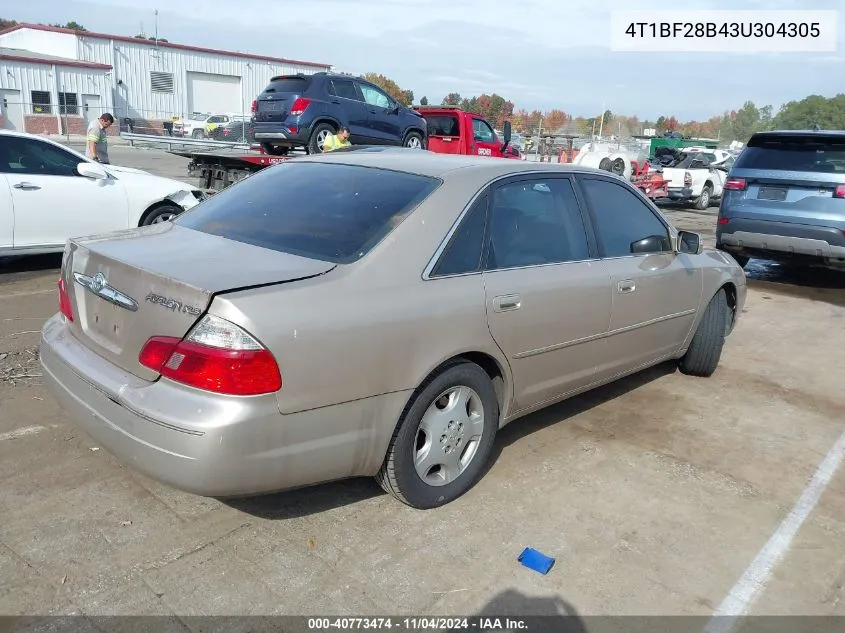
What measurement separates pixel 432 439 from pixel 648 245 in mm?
2029

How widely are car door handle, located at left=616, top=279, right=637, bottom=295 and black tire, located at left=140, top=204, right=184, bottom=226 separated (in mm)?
5385

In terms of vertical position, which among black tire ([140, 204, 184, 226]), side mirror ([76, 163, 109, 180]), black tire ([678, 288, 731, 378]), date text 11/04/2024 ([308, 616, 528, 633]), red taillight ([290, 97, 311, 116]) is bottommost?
date text 11/04/2024 ([308, 616, 528, 633])

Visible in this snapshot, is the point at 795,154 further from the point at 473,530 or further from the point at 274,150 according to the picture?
the point at 274,150

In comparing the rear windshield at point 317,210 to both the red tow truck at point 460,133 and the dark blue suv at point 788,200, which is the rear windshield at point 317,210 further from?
the red tow truck at point 460,133

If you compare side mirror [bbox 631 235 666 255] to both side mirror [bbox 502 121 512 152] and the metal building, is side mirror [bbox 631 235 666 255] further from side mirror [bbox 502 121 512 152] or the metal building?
the metal building

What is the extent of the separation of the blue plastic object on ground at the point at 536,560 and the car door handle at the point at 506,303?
3.54ft

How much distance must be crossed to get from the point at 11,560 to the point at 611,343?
3.12 m

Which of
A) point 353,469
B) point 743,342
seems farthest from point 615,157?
point 353,469

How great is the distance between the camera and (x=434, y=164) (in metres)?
3.61

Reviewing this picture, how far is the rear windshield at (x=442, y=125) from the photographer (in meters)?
15.4

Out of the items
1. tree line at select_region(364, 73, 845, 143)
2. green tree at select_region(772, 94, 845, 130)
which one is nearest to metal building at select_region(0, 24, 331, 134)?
tree line at select_region(364, 73, 845, 143)

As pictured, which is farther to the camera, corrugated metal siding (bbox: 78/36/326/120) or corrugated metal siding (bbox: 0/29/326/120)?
corrugated metal siding (bbox: 78/36/326/120)

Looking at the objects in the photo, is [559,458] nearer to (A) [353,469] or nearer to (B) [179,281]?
(A) [353,469]

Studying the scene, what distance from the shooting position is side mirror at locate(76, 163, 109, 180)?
710cm
